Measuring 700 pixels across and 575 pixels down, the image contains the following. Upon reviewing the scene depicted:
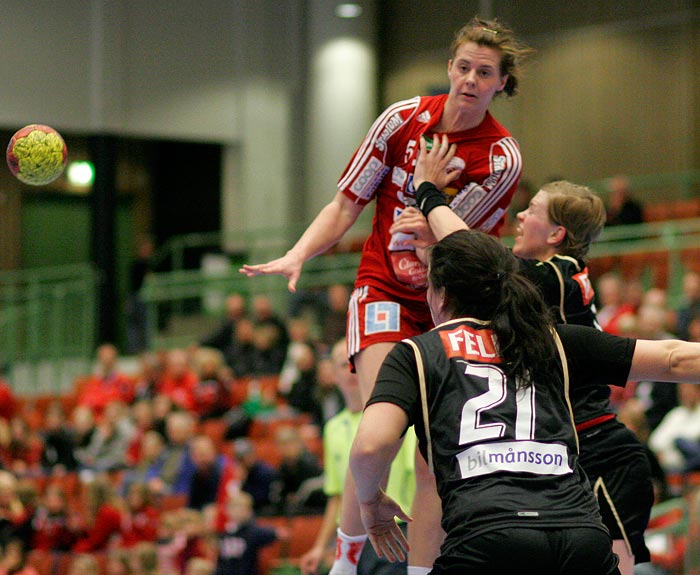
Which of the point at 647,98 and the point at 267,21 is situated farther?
the point at 267,21

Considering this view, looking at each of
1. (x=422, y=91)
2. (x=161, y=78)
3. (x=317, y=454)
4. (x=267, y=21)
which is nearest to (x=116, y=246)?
(x=161, y=78)

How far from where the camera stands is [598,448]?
12.7 ft

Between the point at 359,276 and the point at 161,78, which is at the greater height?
the point at 161,78

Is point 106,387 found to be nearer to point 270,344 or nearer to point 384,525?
point 270,344

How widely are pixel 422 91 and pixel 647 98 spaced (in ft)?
11.0

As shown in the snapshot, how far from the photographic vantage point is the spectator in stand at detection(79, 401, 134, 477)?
11.4m

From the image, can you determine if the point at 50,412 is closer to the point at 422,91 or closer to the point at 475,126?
the point at 422,91

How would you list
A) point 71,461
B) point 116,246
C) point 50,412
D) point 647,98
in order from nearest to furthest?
point 71,461, point 50,412, point 647,98, point 116,246

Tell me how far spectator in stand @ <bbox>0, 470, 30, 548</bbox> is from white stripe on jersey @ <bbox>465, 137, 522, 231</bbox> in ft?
20.8

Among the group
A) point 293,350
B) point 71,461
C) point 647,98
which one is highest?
point 647,98

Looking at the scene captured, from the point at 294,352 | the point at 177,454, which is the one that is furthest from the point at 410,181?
the point at 294,352

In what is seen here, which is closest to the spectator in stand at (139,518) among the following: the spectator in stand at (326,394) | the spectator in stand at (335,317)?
the spectator in stand at (326,394)

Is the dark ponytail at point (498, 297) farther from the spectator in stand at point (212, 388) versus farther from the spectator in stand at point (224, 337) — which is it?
the spectator in stand at point (224, 337)

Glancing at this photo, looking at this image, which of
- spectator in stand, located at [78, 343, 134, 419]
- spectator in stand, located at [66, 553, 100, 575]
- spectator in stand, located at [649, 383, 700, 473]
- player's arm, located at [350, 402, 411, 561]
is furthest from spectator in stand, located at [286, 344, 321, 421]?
player's arm, located at [350, 402, 411, 561]
